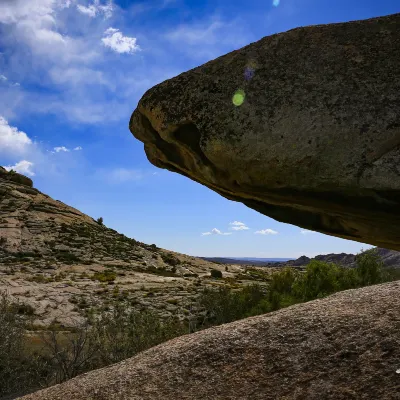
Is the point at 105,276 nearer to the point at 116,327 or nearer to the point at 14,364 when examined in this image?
the point at 116,327

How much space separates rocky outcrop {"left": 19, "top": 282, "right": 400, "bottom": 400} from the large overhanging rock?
4.90 ft

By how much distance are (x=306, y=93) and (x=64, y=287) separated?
27.1 meters

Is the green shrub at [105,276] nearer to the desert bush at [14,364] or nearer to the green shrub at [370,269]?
the green shrub at [370,269]

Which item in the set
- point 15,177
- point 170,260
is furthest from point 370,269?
point 15,177

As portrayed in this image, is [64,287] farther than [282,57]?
Yes

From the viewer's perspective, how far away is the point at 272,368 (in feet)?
20.9

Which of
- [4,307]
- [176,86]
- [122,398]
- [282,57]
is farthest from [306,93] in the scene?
[4,307]

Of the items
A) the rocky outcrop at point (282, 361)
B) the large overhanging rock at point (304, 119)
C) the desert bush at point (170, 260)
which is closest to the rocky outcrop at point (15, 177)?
the desert bush at point (170, 260)

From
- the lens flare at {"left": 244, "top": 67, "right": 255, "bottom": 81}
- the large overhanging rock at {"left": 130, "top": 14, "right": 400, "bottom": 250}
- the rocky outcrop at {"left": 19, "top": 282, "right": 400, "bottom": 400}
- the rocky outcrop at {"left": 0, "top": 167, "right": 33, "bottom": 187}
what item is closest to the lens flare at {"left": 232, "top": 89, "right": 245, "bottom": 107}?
the large overhanging rock at {"left": 130, "top": 14, "right": 400, "bottom": 250}

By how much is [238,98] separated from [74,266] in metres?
39.7

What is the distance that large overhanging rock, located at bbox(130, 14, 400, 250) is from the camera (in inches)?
211

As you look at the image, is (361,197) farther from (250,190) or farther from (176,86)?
(176,86)

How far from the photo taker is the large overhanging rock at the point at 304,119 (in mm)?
5359

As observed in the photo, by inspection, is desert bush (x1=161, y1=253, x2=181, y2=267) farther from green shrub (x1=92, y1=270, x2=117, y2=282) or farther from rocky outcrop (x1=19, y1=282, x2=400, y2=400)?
rocky outcrop (x1=19, y1=282, x2=400, y2=400)
